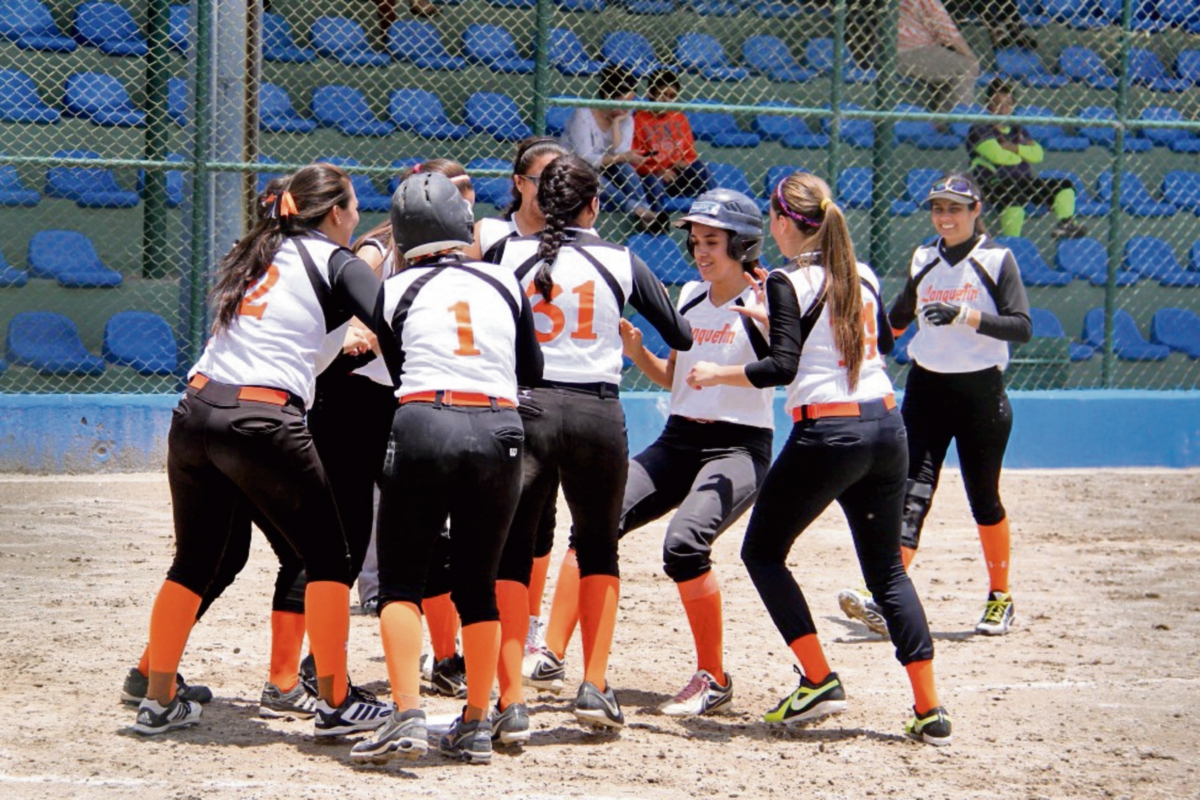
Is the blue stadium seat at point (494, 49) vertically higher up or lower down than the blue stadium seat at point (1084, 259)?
higher up

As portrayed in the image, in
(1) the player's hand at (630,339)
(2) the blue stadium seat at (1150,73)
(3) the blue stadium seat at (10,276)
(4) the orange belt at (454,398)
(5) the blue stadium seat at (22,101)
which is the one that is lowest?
(3) the blue stadium seat at (10,276)

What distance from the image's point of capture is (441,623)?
5426 mm

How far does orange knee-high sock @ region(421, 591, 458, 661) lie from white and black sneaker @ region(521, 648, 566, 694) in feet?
0.98

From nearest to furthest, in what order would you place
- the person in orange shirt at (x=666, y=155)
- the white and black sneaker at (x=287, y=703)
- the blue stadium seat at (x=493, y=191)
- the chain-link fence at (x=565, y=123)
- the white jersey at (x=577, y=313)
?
the white jersey at (x=577, y=313)
the white and black sneaker at (x=287, y=703)
the chain-link fence at (x=565, y=123)
the person in orange shirt at (x=666, y=155)
the blue stadium seat at (x=493, y=191)

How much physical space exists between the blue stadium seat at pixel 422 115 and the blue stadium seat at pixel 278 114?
0.73m

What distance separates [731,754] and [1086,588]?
350cm

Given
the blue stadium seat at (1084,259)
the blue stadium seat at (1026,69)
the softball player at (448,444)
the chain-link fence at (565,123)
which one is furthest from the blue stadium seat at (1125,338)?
the softball player at (448,444)

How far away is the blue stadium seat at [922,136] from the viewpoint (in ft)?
46.1

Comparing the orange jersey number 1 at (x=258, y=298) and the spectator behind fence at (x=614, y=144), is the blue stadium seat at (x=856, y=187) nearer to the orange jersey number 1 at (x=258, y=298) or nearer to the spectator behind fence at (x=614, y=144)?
the spectator behind fence at (x=614, y=144)

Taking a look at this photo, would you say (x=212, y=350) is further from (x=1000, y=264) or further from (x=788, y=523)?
(x=1000, y=264)

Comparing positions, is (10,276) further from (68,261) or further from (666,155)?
(666,155)

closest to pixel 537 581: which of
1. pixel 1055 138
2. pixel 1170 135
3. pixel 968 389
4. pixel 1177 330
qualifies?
pixel 968 389

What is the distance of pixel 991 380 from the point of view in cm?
678

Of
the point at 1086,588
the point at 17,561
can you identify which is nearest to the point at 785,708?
the point at 1086,588
